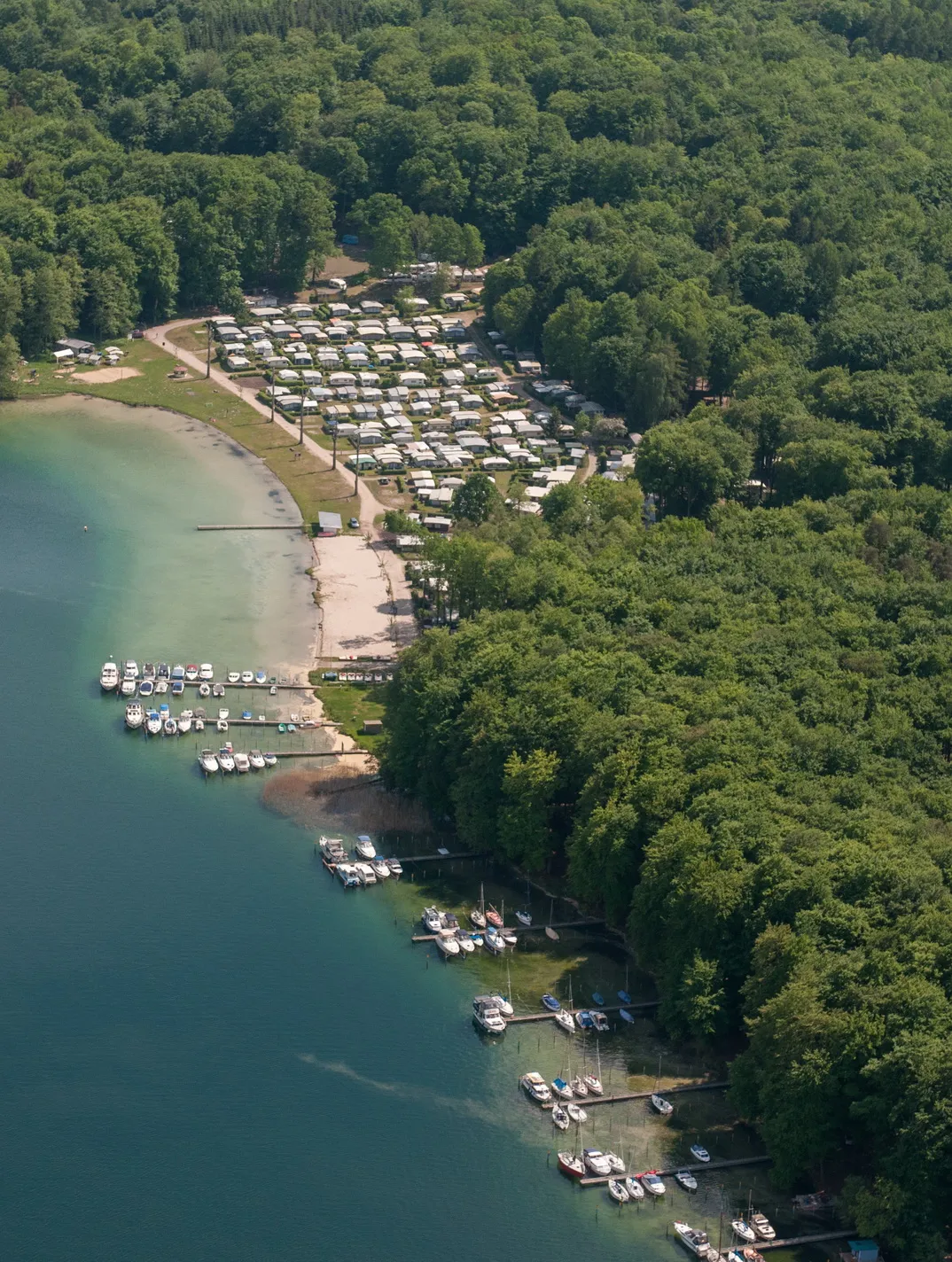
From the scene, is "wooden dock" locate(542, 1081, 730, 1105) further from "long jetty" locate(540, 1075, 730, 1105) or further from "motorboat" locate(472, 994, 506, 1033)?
"motorboat" locate(472, 994, 506, 1033)

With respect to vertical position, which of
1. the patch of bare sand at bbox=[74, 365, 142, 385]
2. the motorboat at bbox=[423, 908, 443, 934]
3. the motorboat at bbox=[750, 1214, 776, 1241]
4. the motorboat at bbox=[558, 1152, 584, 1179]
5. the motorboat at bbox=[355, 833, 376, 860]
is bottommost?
the patch of bare sand at bbox=[74, 365, 142, 385]

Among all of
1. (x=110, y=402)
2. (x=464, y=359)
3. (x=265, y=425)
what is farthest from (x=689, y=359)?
(x=110, y=402)

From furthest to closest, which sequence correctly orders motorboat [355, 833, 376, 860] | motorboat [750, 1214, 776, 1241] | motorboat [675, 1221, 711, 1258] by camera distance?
motorboat [355, 833, 376, 860] < motorboat [750, 1214, 776, 1241] < motorboat [675, 1221, 711, 1258]

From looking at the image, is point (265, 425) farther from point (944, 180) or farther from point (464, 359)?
point (944, 180)

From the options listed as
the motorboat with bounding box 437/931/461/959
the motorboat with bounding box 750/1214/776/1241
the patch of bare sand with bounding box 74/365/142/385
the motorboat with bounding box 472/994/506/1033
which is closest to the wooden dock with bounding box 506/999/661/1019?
the motorboat with bounding box 472/994/506/1033

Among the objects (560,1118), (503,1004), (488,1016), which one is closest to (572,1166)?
(560,1118)

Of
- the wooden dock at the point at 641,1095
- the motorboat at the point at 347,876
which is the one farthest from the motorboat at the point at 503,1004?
the motorboat at the point at 347,876
